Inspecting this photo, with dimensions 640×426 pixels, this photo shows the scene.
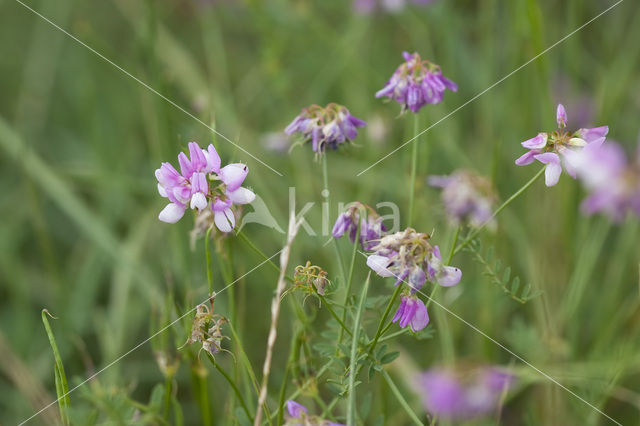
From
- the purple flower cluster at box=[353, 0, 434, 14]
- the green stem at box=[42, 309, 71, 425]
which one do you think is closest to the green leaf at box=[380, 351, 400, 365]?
the green stem at box=[42, 309, 71, 425]

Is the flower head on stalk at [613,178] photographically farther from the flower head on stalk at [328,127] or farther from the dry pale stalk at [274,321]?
the flower head on stalk at [328,127]

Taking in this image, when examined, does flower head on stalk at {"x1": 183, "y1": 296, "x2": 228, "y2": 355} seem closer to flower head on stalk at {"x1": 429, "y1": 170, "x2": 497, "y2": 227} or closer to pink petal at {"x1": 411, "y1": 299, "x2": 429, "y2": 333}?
pink petal at {"x1": 411, "y1": 299, "x2": 429, "y2": 333}

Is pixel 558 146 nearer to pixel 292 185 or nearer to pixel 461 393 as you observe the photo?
pixel 461 393

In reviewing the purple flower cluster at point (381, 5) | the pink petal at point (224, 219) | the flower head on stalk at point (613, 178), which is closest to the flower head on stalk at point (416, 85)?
the pink petal at point (224, 219)

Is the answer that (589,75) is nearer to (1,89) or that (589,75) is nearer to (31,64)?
(31,64)

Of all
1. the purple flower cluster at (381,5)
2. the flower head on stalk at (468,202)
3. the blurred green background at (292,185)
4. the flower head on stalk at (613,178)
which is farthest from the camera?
the purple flower cluster at (381,5)

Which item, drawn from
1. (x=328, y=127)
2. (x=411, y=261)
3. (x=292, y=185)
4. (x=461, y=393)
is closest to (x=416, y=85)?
(x=328, y=127)
